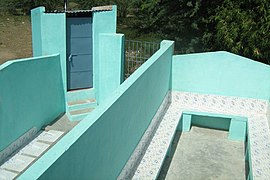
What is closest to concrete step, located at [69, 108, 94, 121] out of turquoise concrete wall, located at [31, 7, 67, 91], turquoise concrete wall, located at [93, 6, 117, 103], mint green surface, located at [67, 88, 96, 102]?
mint green surface, located at [67, 88, 96, 102]

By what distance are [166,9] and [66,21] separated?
152 inches

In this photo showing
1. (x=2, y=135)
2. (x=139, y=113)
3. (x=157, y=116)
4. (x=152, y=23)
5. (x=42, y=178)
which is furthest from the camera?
(x=152, y=23)

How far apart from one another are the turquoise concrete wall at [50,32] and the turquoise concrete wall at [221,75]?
Answer: 2416mm

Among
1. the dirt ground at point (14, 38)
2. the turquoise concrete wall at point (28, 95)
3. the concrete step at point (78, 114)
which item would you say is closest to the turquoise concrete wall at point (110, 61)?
the concrete step at point (78, 114)

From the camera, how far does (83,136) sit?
3180 mm

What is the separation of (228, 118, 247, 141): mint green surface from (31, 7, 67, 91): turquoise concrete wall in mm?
3727

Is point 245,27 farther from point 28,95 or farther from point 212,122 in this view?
point 28,95

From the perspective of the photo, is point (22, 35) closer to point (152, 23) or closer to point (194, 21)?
point (152, 23)

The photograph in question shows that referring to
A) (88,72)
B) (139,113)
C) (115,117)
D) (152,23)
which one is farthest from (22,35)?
→ (115,117)

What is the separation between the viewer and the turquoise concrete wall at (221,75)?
715 centimetres

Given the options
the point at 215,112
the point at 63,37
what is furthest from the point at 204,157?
the point at 63,37

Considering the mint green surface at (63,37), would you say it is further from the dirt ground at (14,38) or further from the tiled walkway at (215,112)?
the dirt ground at (14,38)

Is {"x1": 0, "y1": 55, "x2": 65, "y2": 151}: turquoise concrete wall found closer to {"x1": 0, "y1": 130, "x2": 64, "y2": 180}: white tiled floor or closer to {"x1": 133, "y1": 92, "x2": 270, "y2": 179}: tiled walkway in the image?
{"x1": 0, "y1": 130, "x2": 64, "y2": 180}: white tiled floor

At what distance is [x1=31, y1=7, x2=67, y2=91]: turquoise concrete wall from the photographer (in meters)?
7.14
